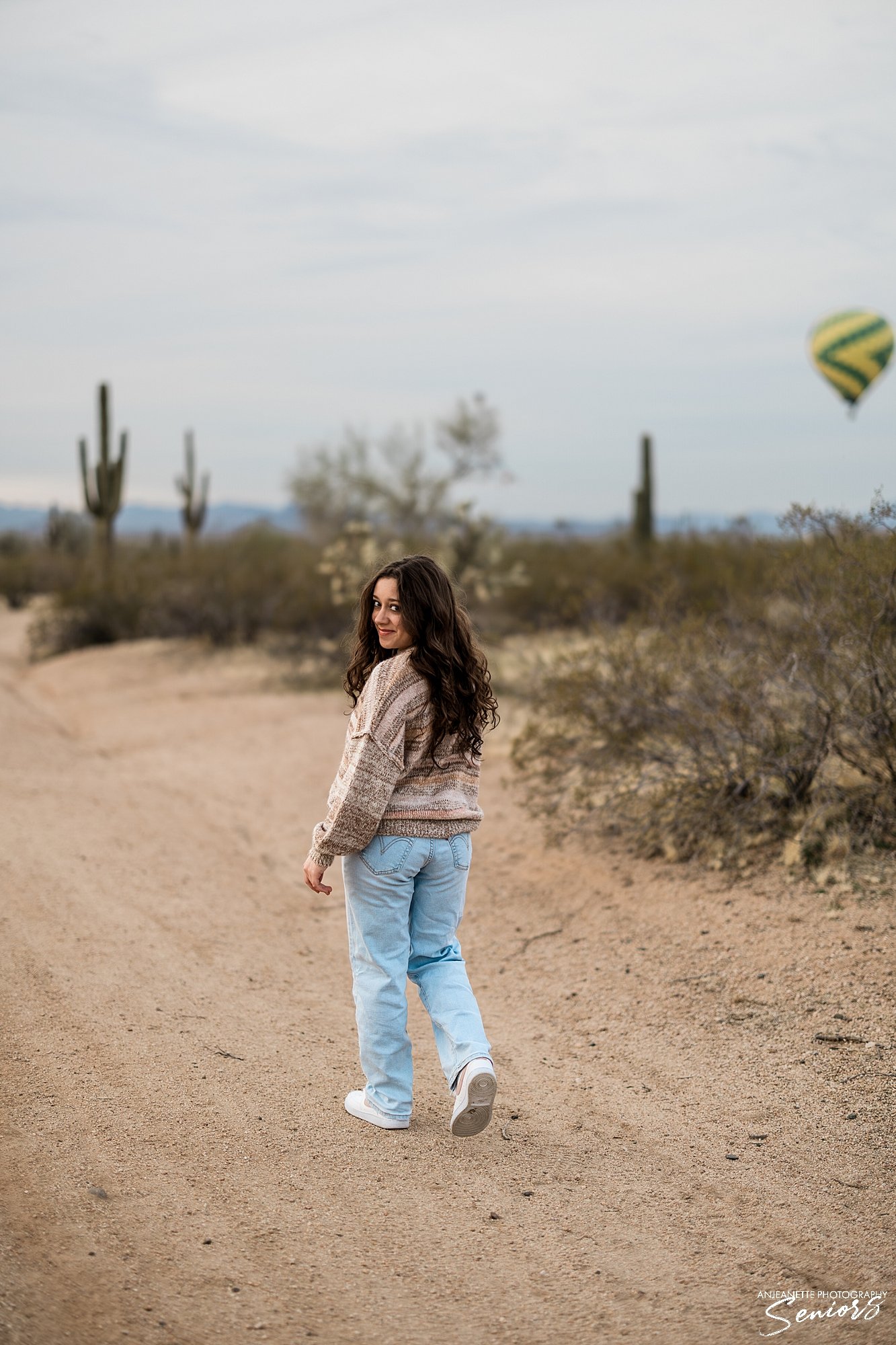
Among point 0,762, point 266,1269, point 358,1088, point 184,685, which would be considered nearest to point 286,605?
point 184,685

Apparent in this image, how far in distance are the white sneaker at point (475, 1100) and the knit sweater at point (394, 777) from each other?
0.71 metres

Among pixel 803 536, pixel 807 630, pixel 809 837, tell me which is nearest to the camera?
pixel 809 837

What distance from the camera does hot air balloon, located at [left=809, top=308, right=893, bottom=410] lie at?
55.6 feet

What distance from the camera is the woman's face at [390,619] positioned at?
12.2 ft

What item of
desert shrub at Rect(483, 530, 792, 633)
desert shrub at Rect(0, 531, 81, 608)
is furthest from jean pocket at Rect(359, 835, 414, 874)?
desert shrub at Rect(0, 531, 81, 608)

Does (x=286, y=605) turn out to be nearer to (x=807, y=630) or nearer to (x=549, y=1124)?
(x=807, y=630)

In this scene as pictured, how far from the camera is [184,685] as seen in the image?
16594 millimetres

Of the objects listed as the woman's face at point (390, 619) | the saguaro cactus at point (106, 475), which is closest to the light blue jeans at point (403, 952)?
the woman's face at point (390, 619)

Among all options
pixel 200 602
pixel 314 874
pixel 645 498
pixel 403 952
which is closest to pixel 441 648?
pixel 314 874

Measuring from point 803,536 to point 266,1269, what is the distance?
18.9 ft

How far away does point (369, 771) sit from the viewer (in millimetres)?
3580

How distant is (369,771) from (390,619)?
489mm

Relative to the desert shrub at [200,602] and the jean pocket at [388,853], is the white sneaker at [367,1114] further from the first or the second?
the desert shrub at [200,602]

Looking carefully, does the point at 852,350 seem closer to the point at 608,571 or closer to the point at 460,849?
the point at 608,571
